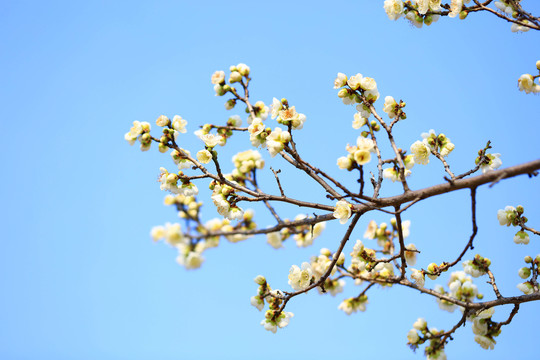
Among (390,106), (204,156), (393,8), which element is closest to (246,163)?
(204,156)

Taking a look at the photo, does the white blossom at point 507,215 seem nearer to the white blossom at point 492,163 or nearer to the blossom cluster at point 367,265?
the white blossom at point 492,163

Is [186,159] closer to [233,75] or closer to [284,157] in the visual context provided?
[284,157]

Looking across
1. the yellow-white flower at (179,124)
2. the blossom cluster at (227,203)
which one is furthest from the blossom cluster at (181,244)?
the yellow-white flower at (179,124)

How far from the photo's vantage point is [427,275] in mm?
3629

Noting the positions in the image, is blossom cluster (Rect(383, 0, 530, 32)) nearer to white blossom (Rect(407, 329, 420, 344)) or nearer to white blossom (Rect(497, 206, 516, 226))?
white blossom (Rect(497, 206, 516, 226))

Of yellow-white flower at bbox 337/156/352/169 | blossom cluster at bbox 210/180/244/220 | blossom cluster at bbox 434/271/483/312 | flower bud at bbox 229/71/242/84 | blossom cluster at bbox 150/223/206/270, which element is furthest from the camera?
blossom cluster at bbox 434/271/483/312

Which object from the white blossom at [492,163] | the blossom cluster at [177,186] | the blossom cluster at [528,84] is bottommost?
the blossom cluster at [177,186]

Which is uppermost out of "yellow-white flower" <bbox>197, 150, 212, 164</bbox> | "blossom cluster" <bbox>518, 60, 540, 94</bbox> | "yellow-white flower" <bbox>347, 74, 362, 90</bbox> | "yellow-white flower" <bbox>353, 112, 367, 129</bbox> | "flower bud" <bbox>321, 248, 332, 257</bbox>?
"blossom cluster" <bbox>518, 60, 540, 94</bbox>

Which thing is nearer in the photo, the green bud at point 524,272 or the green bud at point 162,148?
the green bud at point 162,148

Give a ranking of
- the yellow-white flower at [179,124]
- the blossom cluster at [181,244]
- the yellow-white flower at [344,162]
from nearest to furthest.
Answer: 1. the blossom cluster at [181,244]
2. the yellow-white flower at [344,162]
3. the yellow-white flower at [179,124]

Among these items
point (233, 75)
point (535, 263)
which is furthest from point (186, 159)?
point (535, 263)

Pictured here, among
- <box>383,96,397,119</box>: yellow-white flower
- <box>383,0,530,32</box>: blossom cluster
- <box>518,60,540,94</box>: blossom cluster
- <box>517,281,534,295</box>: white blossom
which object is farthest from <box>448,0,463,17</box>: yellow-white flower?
<box>517,281,534,295</box>: white blossom

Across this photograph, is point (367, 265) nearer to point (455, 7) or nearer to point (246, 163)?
point (246, 163)

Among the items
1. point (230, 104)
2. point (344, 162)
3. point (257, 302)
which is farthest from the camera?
point (230, 104)
